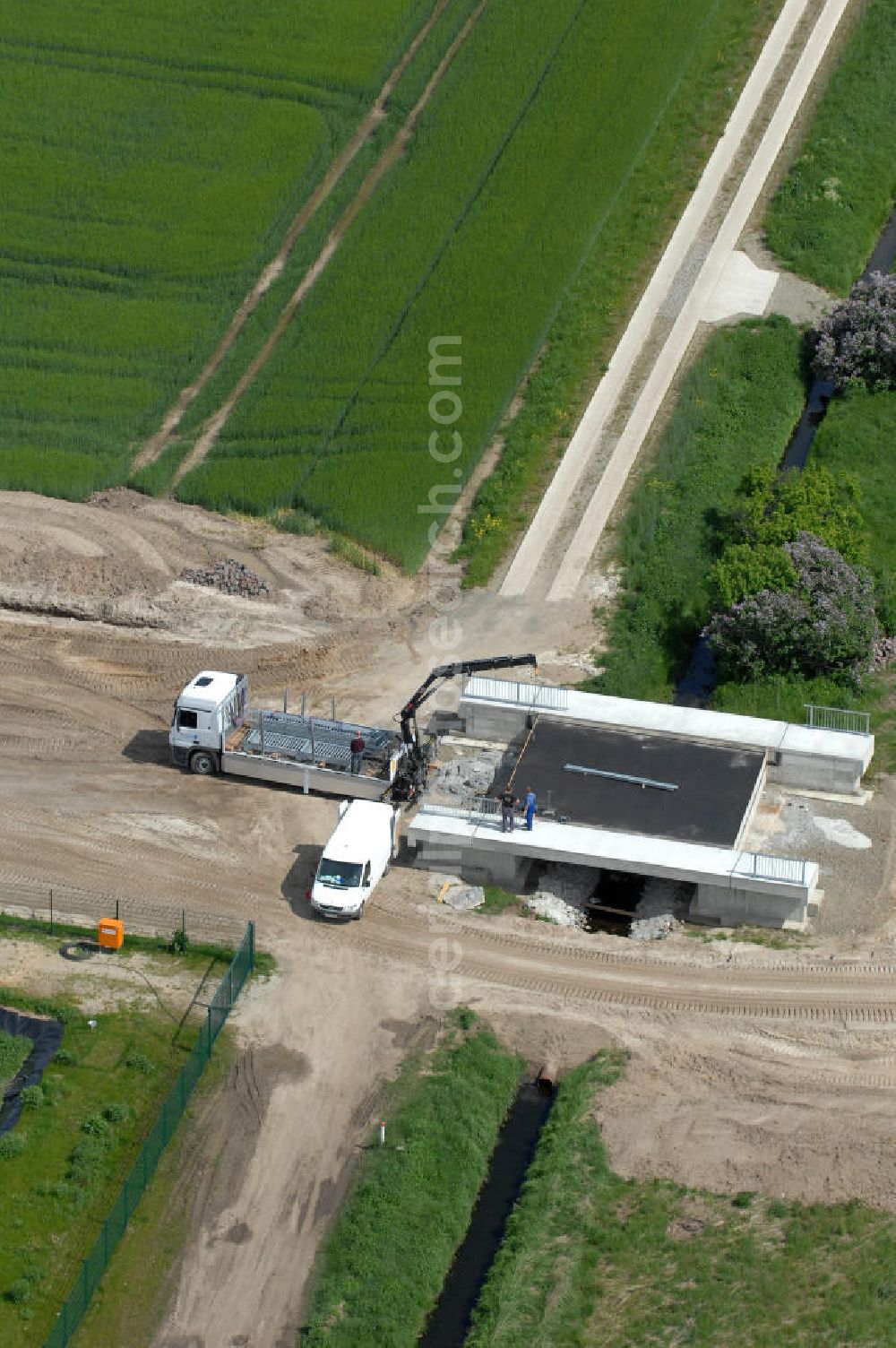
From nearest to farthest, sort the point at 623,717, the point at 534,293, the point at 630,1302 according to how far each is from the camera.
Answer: the point at 630,1302 → the point at 623,717 → the point at 534,293

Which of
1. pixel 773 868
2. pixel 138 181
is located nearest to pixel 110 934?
pixel 773 868

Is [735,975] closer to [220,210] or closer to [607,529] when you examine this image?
[607,529]

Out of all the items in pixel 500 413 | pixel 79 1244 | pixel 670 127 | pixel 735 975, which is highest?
pixel 670 127

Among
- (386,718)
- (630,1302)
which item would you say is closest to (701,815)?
(386,718)

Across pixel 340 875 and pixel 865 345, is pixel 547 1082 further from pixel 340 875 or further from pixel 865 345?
pixel 865 345

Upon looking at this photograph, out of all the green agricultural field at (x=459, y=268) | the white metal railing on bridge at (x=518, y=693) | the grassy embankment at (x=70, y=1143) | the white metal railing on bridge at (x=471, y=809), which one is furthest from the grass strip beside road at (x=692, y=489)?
the grassy embankment at (x=70, y=1143)

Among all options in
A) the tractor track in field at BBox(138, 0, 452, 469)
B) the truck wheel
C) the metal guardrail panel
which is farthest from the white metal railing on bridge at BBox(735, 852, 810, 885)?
the tractor track in field at BBox(138, 0, 452, 469)
